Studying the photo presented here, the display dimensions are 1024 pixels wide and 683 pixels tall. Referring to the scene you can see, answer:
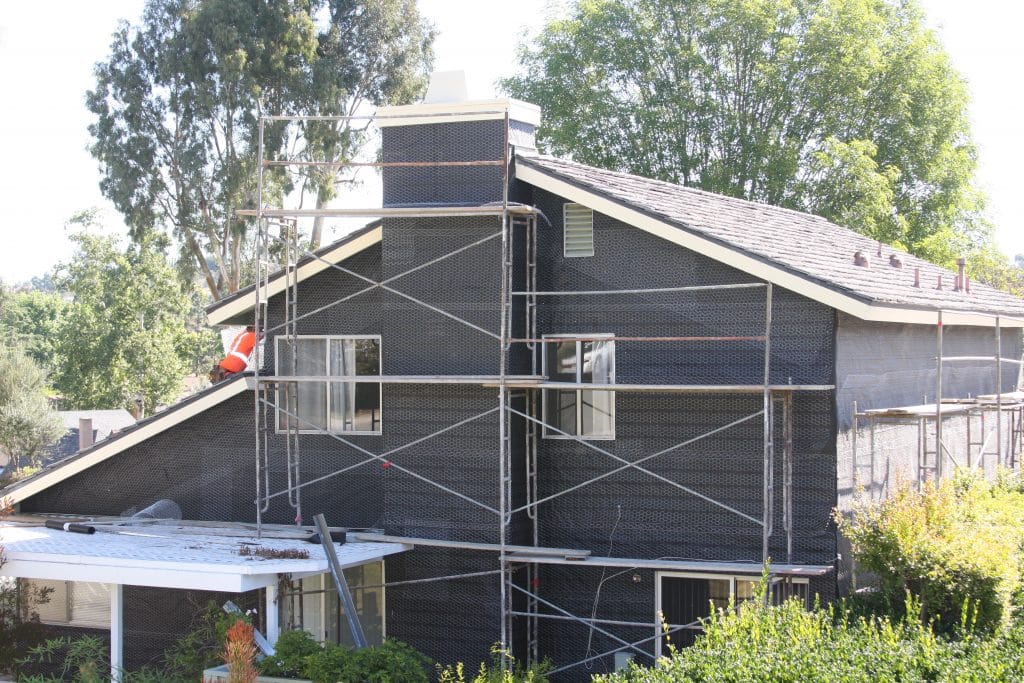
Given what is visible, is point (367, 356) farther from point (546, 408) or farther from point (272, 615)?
point (272, 615)

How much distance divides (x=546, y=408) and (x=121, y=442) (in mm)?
6689

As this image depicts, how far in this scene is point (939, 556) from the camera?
1270 cm

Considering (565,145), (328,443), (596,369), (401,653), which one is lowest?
(401,653)

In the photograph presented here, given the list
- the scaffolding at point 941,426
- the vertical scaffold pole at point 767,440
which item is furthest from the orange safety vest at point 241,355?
the scaffolding at point 941,426

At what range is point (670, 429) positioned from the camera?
1561cm

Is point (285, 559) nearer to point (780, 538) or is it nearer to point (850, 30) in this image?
point (780, 538)

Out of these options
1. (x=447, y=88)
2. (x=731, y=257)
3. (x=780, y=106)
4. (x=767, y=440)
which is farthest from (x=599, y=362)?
(x=780, y=106)

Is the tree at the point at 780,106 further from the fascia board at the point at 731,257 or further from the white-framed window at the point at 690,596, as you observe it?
the white-framed window at the point at 690,596

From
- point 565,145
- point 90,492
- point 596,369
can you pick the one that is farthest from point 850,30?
point 90,492

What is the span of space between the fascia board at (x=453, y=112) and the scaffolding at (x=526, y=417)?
12cm

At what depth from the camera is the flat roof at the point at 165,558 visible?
14.3 metres

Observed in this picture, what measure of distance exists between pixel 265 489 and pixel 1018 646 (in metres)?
10.4

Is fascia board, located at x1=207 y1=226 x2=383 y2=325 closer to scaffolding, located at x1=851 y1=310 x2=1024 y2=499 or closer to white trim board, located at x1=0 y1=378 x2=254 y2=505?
white trim board, located at x1=0 y1=378 x2=254 y2=505

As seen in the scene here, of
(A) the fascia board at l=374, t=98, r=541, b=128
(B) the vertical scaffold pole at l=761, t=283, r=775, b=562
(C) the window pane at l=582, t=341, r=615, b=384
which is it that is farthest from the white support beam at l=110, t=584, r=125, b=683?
(B) the vertical scaffold pole at l=761, t=283, r=775, b=562
